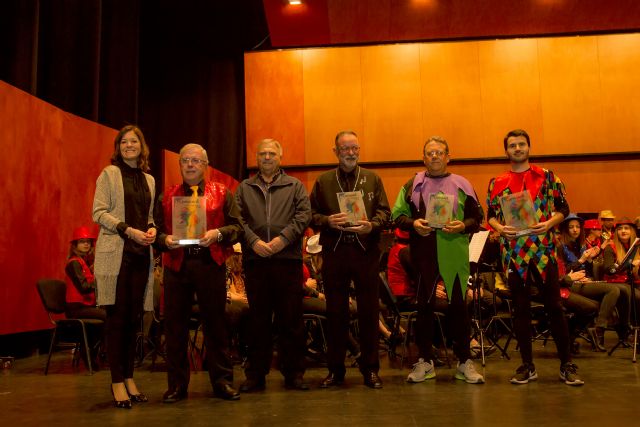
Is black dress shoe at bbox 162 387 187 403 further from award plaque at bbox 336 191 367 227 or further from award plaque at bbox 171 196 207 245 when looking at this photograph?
award plaque at bbox 336 191 367 227

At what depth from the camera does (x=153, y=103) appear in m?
10.5

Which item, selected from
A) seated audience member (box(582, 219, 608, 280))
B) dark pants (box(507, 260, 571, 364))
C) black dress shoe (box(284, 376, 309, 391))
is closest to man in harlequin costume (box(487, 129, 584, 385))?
dark pants (box(507, 260, 571, 364))

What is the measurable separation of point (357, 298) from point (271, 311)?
1.85 ft

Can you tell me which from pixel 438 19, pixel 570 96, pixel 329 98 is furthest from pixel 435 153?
pixel 570 96

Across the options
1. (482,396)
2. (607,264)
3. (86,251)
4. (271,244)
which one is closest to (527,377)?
(482,396)

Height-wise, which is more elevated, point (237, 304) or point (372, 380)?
point (237, 304)

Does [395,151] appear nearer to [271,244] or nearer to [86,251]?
[86,251]

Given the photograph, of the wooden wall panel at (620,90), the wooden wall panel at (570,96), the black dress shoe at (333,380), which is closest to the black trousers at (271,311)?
the black dress shoe at (333,380)

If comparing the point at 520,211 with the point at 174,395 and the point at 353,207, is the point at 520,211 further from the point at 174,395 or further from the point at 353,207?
the point at 174,395

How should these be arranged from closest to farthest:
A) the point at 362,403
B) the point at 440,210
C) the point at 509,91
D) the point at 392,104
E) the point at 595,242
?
the point at 362,403 < the point at 440,210 < the point at 595,242 < the point at 509,91 < the point at 392,104

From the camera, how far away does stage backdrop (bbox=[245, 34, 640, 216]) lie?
10320 millimetres

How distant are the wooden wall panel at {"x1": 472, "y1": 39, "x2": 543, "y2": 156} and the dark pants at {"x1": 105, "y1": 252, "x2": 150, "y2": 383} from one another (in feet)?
26.0

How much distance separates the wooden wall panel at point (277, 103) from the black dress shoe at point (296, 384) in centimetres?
695

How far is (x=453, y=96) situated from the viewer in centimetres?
1065
